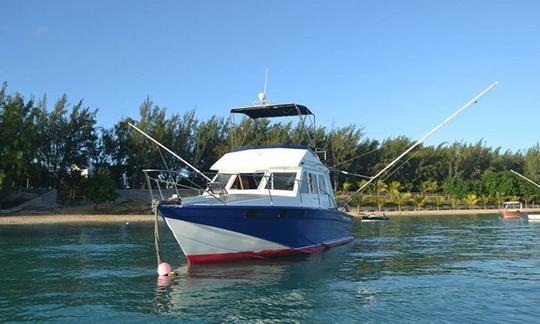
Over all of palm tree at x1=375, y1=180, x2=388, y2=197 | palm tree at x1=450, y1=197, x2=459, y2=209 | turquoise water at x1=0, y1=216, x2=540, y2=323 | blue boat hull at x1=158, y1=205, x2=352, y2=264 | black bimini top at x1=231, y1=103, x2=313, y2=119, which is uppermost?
black bimini top at x1=231, y1=103, x2=313, y2=119

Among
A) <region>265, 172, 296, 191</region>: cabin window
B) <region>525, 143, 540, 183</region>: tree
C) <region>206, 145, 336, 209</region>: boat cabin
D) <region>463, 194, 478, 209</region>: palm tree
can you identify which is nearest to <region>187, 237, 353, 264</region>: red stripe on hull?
<region>206, 145, 336, 209</region>: boat cabin

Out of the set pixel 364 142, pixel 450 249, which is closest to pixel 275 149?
pixel 450 249

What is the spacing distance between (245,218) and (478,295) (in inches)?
276

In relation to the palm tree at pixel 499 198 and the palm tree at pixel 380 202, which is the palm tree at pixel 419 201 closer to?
the palm tree at pixel 380 202

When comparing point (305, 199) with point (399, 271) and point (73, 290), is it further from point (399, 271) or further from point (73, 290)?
point (73, 290)

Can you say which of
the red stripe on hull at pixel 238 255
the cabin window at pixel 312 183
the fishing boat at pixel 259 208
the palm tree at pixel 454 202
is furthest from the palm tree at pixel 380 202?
the red stripe on hull at pixel 238 255

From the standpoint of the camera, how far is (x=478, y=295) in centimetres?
1282

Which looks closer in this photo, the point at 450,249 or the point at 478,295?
the point at 478,295

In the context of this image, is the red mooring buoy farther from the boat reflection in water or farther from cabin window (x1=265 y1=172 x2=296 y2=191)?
cabin window (x1=265 y1=172 x2=296 y2=191)

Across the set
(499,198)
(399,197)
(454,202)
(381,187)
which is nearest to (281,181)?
(399,197)

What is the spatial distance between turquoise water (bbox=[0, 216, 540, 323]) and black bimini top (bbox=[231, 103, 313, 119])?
5.96m

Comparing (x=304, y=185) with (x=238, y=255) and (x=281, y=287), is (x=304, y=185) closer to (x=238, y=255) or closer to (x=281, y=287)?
(x=238, y=255)

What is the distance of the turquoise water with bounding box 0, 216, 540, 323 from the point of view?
1094cm

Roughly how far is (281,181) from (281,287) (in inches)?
255
